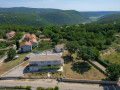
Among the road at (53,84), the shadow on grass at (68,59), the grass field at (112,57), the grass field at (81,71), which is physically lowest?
the road at (53,84)

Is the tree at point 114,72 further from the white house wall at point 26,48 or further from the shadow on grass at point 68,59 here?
the white house wall at point 26,48

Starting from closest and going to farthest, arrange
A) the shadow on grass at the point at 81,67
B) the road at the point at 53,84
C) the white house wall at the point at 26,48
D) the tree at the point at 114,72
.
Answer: the tree at the point at 114,72 < the road at the point at 53,84 < the shadow on grass at the point at 81,67 < the white house wall at the point at 26,48

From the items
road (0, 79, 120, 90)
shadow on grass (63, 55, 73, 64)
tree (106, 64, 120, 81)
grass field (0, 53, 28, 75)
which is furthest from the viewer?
shadow on grass (63, 55, 73, 64)

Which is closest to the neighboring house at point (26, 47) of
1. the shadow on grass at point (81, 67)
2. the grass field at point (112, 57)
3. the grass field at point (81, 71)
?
the grass field at point (81, 71)

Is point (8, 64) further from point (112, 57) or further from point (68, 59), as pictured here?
point (112, 57)

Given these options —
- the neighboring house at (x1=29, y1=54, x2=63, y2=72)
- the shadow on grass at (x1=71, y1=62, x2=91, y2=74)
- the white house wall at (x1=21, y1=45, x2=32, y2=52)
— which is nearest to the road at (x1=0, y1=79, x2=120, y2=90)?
the neighboring house at (x1=29, y1=54, x2=63, y2=72)

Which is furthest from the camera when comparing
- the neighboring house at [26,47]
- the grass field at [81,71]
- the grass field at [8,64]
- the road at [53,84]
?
the neighboring house at [26,47]

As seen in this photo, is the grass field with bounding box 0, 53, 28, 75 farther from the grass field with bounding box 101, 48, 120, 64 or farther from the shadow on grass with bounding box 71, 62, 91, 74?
the grass field with bounding box 101, 48, 120, 64

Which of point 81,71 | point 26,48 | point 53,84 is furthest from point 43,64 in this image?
point 26,48

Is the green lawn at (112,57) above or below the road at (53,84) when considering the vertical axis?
above
